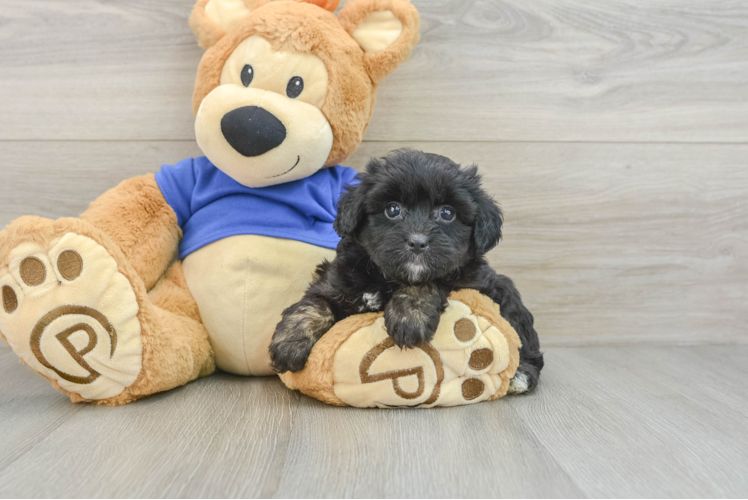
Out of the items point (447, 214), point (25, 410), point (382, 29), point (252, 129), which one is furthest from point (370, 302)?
point (25, 410)

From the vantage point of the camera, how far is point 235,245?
63.0 inches

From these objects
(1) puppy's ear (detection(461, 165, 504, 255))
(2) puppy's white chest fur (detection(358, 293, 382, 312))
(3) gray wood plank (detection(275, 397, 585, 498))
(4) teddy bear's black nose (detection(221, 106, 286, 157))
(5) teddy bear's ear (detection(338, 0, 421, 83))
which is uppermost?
(5) teddy bear's ear (detection(338, 0, 421, 83))

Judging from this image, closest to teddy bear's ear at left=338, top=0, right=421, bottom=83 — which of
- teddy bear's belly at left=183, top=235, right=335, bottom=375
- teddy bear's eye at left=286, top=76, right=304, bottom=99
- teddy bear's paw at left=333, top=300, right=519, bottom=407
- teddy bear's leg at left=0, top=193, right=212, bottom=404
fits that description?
teddy bear's eye at left=286, top=76, right=304, bottom=99

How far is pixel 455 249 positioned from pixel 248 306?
2.14ft

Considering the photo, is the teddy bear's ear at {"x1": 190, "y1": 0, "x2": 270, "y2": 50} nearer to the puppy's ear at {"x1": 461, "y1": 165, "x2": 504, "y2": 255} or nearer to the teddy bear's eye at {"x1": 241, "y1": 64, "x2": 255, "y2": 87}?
the teddy bear's eye at {"x1": 241, "y1": 64, "x2": 255, "y2": 87}

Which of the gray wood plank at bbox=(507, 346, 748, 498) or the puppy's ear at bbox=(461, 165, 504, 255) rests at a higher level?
the puppy's ear at bbox=(461, 165, 504, 255)

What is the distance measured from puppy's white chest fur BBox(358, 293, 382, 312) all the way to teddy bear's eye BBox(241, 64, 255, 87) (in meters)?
0.70

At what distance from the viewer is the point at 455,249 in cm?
128

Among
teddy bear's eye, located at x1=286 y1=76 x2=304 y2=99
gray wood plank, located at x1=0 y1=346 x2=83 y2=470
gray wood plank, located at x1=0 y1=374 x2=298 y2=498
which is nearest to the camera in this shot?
gray wood plank, located at x1=0 y1=374 x2=298 y2=498

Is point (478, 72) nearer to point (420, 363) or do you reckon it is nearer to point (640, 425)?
point (420, 363)

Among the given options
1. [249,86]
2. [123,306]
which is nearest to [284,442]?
[123,306]

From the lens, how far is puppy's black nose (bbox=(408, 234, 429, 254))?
1.22m

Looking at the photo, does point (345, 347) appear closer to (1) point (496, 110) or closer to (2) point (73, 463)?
(2) point (73, 463)

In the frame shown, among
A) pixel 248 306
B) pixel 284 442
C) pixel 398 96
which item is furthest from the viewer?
pixel 398 96
